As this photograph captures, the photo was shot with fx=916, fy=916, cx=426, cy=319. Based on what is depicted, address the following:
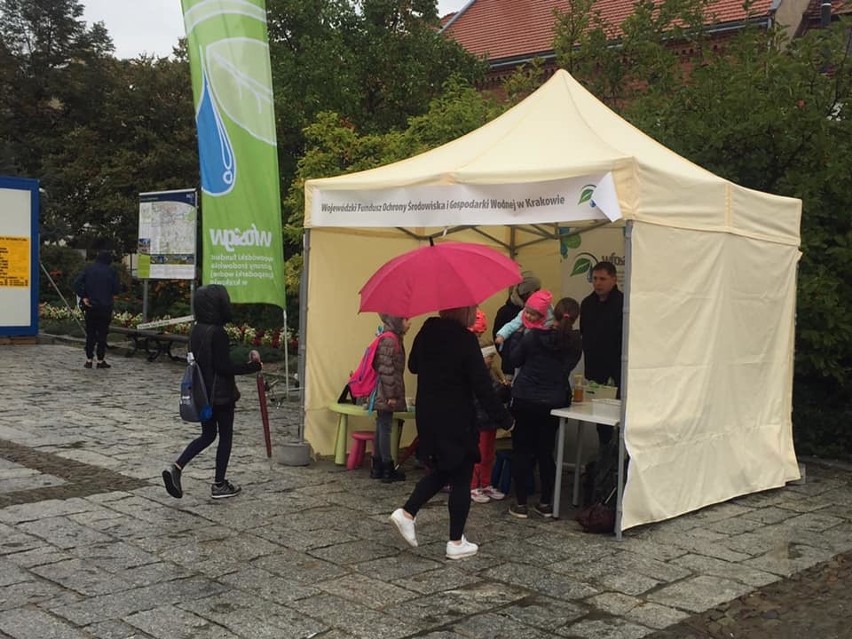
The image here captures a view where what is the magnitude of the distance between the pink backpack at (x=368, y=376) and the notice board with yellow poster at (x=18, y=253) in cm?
1159

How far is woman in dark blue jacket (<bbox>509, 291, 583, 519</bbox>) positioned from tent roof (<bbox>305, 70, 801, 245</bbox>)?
0.91 metres

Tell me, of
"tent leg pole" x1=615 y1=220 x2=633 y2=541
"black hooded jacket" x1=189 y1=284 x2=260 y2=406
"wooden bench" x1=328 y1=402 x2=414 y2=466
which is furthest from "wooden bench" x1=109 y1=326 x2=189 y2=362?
"tent leg pole" x1=615 y1=220 x2=633 y2=541

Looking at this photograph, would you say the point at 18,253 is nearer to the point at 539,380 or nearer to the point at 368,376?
the point at 368,376

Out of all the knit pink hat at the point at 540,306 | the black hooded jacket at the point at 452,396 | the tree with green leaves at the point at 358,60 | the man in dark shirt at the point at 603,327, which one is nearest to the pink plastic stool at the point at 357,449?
the man in dark shirt at the point at 603,327

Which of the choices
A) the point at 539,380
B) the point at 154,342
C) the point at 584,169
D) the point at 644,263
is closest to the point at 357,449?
the point at 539,380

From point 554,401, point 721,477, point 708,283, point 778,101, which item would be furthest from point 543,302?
point 778,101

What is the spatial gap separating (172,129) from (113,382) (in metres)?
14.4

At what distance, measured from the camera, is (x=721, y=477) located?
7332 millimetres

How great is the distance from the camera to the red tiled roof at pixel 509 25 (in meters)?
27.5

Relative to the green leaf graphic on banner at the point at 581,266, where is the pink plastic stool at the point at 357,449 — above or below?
below

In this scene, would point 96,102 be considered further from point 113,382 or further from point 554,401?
point 554,401

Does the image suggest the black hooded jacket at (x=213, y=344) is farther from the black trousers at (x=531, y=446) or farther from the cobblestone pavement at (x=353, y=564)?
the black trousers at (x=531, y=446)

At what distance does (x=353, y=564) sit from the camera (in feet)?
18.1

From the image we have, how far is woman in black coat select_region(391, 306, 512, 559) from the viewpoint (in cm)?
552
